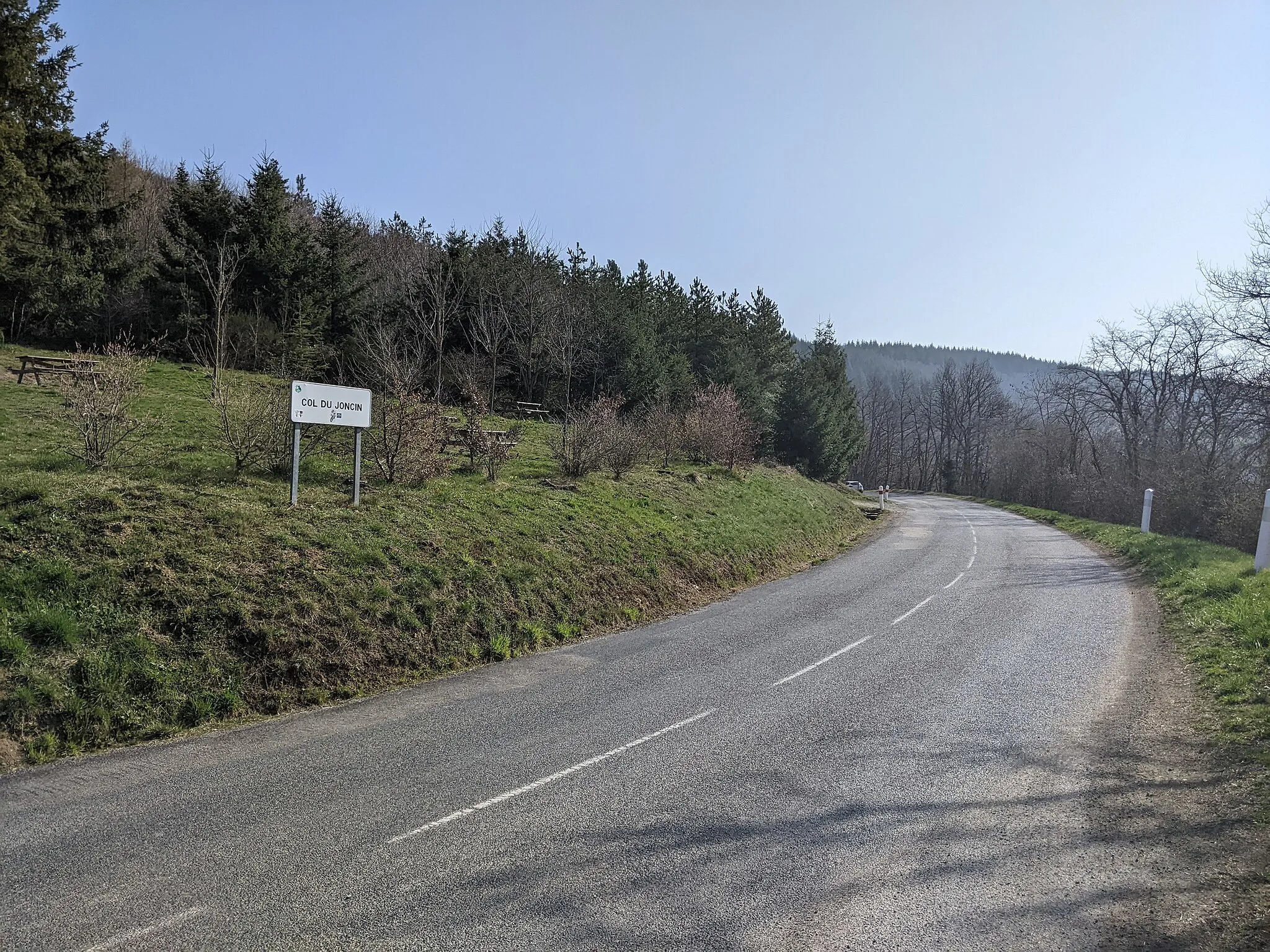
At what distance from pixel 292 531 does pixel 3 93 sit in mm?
22016

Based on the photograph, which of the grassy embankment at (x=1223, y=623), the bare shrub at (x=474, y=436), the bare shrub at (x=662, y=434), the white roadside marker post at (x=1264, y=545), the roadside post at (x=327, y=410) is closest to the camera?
the grassy embankment at (x=1223, y=623)

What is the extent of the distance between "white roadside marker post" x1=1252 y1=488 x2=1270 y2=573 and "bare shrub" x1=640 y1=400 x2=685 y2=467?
13961mm

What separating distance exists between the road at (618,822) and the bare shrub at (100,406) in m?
6.36

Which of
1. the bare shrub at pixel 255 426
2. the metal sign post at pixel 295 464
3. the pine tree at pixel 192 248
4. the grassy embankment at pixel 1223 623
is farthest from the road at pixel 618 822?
the pine tree at pixel 192 248

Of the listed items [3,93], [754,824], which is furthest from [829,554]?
[3,93]

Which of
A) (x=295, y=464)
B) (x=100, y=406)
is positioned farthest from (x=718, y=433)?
(x=100, y=406)

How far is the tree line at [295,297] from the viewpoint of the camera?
76.9ft

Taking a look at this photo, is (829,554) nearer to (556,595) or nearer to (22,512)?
(556,595)

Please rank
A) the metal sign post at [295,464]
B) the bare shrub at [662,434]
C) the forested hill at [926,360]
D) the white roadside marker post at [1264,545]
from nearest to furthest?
the metal sign post at [295,464] < the white roadside marker post at [1264,545] < the bare shrub at [662,434] < the forested hill at [926,360]

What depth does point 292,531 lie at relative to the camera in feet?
29.7

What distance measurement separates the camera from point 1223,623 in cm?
973

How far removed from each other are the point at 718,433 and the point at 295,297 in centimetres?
1866

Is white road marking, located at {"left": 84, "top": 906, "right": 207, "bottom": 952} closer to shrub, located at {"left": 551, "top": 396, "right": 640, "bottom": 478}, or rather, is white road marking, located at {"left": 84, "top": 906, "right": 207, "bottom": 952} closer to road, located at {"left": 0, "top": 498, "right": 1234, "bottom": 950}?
road, located at {"left": 0, "top": 498, "right": 1234, "bottom": 950}

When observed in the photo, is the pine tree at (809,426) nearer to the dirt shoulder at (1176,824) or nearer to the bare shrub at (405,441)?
the bare shrub at (405,441)
